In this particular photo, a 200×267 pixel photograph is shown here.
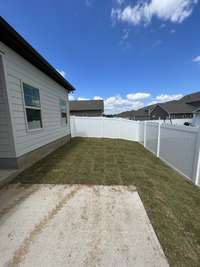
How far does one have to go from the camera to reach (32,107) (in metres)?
4.28

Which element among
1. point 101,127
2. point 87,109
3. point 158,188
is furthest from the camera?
point 87,109

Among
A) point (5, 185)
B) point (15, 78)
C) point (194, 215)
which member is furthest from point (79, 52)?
point (194, 215)

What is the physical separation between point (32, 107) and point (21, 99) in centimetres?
62

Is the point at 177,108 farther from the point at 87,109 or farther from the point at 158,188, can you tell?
the point at 158,188

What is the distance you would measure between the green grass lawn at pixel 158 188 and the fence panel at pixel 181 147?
293 mm

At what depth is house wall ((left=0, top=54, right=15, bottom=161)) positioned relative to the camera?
3050mm

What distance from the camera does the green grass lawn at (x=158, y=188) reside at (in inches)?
61.6

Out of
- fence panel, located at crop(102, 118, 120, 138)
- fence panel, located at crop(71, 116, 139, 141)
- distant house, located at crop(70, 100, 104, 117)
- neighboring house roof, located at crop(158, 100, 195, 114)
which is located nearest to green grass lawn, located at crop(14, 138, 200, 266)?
fence panel, located at crop(71, 116, 139, 141)

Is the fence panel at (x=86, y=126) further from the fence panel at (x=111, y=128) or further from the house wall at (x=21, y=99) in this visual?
the house wall at (x=21, y=99)

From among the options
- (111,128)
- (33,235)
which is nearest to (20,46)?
(33,235)

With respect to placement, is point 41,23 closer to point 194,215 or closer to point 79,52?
point 79,52

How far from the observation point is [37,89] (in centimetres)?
460

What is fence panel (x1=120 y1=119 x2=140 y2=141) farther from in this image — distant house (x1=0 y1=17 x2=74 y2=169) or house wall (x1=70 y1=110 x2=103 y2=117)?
house wall (x1=70 y1=110 x2=103 y2=117)

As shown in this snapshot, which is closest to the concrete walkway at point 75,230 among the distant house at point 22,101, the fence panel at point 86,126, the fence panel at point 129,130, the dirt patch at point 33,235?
the dirt patch at point 33,235
